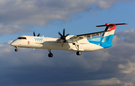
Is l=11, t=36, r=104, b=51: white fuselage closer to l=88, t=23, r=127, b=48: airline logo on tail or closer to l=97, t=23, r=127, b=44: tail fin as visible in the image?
l=88, t=23, r=127, b=48: airline logo on tail

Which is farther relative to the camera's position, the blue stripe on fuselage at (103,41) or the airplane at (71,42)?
the blue stripe on fuselage at (103,41)

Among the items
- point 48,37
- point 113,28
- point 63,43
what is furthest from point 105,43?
point 48,37

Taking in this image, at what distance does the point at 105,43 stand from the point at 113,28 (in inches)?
157

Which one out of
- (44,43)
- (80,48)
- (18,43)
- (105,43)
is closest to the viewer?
(18,43)

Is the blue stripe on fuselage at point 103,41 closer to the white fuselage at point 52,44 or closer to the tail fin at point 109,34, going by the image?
the tail fin at point 109,34

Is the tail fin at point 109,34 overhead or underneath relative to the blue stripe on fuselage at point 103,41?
overhead

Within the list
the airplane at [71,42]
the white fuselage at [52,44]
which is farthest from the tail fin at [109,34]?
the white fuselage at [52,44]

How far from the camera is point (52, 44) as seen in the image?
112 ft

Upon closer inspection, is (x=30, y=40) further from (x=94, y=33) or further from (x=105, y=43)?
(x=105, y=43)

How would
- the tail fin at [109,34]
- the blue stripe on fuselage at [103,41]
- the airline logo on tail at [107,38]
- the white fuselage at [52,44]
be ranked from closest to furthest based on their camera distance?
the white fuselage at [52,44] → the blue stripe on fuselage at [103,41] → the airline logo on tail at [107,38] → the tail fin at [109,34]

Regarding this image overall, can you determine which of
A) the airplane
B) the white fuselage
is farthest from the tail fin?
the white fuselage

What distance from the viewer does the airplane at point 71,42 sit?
32.2 metres

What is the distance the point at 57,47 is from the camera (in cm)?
→ 3481

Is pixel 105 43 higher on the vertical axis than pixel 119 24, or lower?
lower
